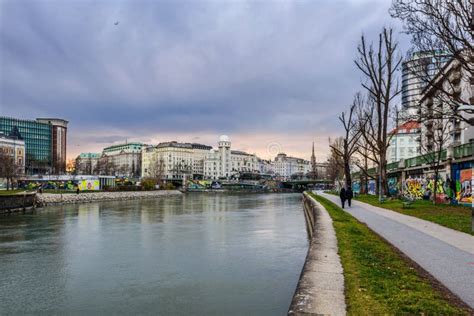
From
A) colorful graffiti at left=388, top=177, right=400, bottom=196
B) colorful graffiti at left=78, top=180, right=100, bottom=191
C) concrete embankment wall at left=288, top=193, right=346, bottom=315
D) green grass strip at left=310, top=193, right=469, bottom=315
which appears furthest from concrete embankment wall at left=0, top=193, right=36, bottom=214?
colorful graffiti at left=388, top=177, right=400, bottom=196

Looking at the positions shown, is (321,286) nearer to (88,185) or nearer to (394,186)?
(394,186)

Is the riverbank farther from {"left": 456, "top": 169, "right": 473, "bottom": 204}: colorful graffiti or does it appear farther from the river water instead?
{"left": 456, "top": 169, "right": 473, "bottom": 204}: colorful graffiti

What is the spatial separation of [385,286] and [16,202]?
164ft

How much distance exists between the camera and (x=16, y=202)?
160 feet

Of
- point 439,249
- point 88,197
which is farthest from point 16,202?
point 439,249

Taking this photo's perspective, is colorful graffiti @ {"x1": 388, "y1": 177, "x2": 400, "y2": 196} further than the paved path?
Yes

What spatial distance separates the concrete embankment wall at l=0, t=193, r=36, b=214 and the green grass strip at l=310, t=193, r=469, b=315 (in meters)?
43.1

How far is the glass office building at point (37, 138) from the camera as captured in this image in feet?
513

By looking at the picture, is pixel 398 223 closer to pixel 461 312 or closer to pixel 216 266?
pixel 216 266

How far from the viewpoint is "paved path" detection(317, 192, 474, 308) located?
8544 mm

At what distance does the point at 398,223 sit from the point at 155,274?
12404mm

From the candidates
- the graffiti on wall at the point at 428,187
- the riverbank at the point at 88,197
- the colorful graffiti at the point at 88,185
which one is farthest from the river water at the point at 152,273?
the colorful graffiti at the point at 88,185

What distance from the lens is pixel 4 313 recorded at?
10172 millimetres

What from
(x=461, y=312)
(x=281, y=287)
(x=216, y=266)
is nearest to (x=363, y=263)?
(x=281, y=287)
